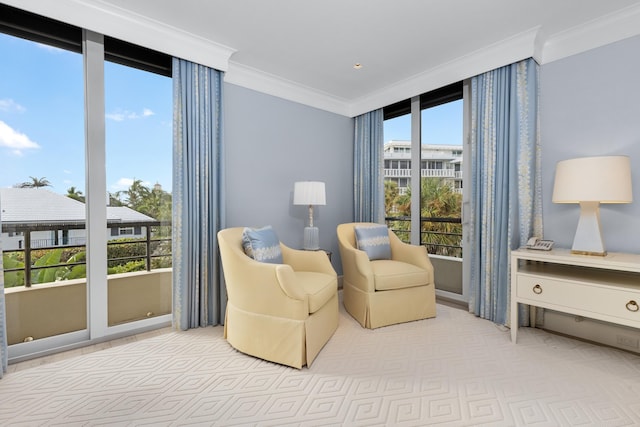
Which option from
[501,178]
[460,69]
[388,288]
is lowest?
[388,288]

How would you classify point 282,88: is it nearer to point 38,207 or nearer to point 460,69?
point 460,69

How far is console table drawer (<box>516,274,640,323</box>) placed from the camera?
6.22 ft

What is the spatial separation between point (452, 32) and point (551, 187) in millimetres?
1569

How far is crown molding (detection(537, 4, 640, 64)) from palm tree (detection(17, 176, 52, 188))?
159 inches

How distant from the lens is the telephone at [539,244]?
7.87 feet

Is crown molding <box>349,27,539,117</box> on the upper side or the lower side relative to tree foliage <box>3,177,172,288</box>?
upper

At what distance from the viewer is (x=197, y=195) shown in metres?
2.75

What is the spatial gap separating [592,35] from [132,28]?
3627 millimetres

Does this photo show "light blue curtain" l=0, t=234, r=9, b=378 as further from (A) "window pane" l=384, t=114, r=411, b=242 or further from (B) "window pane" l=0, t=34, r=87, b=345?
(A) "window pane" l=384, t=114, r=411, b=242

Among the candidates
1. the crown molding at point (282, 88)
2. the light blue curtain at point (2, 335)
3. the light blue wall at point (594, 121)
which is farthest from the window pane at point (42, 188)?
the light blue wall at point (594, 121)

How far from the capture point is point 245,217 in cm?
325

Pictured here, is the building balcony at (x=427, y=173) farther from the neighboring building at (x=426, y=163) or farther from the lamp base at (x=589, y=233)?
the lamp base at (x=589, y=233)

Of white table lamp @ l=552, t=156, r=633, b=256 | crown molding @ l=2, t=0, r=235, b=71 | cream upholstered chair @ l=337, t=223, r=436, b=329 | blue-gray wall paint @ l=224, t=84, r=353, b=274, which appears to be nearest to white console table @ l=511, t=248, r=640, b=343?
white table lamp @ l=552, t=156, r=633, b=256

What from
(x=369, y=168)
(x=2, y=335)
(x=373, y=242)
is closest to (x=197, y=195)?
(x=2, y=335)
